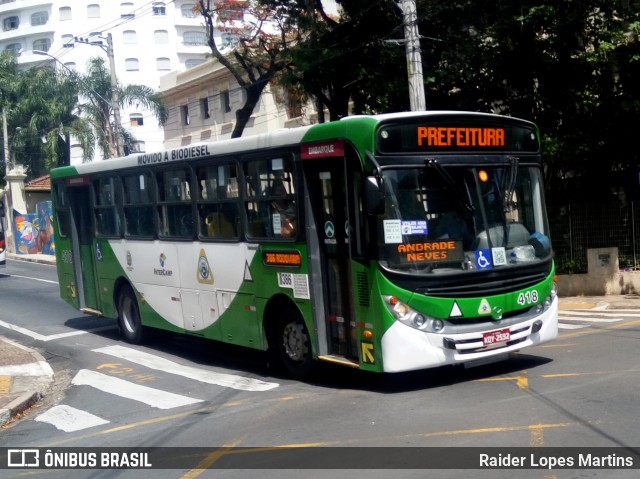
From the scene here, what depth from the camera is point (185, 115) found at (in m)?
45.6

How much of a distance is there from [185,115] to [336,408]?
124ft

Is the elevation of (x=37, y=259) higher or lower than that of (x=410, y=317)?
lower

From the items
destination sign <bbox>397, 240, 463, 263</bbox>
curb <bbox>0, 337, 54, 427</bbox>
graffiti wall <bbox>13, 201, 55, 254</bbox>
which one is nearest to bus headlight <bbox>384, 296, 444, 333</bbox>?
destination sign <bbox>397, 240, 463, 263</bbox>

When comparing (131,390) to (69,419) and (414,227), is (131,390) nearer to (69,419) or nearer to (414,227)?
(69,419)

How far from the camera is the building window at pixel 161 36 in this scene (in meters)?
81.1

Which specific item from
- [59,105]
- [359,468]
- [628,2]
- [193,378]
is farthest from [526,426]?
[59,105]

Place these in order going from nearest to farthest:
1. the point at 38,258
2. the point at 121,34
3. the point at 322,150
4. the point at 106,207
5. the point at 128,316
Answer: the point at 322,150
the point at 106,207
the point at 128,316
the point at 38,258
the point at 121,34

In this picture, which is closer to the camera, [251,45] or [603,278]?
[603,278]

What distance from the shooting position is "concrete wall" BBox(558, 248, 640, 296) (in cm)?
1955

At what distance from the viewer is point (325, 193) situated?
34.1 ft

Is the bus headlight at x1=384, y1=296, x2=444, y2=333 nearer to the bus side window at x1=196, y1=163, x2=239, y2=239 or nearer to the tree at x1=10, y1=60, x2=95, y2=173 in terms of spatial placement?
the bus side window at x1=196, y1=163, x2=239, y2=239

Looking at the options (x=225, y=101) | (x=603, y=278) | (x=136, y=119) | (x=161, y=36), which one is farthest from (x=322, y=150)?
(x=161, y=36)

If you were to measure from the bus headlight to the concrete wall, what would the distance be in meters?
11.3

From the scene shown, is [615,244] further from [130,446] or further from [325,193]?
[130,446]
